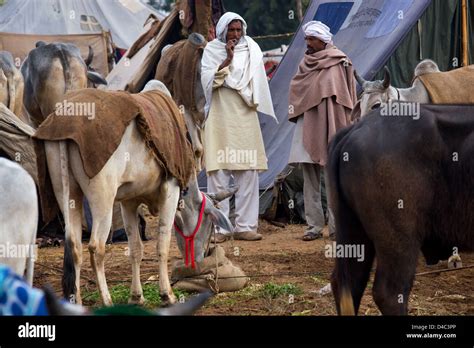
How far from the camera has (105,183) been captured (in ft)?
21.9

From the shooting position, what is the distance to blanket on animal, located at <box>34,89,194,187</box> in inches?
259

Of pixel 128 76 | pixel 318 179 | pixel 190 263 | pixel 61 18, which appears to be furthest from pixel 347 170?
pixel 61 18

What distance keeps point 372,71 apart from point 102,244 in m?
5.33

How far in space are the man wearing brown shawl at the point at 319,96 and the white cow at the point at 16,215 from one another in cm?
494

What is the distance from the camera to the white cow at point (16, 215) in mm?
4809

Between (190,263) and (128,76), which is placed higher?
(128,76)

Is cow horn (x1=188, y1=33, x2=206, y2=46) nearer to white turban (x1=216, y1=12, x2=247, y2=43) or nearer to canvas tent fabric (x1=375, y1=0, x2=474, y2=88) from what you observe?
white turban (x1=216, y1=12, x2=247, y2=43)

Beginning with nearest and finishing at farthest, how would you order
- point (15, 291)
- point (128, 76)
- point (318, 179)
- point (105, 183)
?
point (15, 291), point (105, 183), point (318, 179), point (128, 76)

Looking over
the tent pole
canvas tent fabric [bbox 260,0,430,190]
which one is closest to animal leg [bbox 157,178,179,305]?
canvas tent fabric [bbox 260,0,430,190]

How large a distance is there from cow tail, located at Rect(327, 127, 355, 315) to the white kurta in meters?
4.59

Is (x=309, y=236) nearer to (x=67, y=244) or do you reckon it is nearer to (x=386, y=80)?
(x=386, y=80)

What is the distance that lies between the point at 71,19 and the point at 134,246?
1884 centimetres

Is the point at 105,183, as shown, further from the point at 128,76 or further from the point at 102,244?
the point at 128,76

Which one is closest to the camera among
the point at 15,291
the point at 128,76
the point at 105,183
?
the point at 15,291
